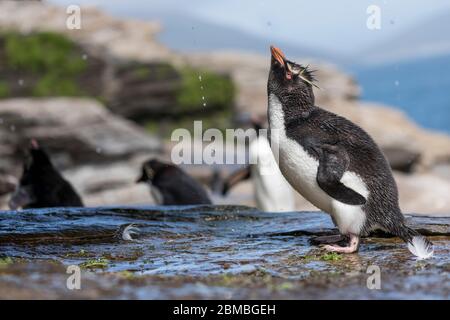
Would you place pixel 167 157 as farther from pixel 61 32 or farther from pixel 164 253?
pixel 164 253

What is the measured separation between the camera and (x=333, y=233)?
627 cm

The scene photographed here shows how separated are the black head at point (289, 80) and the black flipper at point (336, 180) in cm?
69

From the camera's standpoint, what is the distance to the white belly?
5.49m

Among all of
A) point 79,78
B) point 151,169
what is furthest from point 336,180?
point 79,78

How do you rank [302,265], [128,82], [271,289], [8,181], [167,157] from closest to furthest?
1. [271,289]
2. [302,265]
3. [8,181]
4. [167,157]
5. [128,82]

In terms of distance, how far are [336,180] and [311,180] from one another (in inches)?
9.3

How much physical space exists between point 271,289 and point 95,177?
45.3 ft

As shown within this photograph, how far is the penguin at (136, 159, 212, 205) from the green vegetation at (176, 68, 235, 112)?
12.8 metres

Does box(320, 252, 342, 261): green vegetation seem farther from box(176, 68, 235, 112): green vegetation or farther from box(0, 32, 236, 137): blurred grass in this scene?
box(176, 68, 235, 112): green vegetation

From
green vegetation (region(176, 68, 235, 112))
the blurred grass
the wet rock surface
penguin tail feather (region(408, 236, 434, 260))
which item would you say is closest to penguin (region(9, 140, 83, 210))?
the wet rock surface

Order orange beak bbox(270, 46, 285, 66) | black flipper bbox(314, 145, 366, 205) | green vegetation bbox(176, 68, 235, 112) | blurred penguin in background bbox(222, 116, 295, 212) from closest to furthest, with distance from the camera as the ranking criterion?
black flipper bbox(314, 145, 366, 205)
orange beak bbox(270, 46, 285, 66)
blurred penguin in background bbox(222, 116, 295, 212)
green vegetation bbox(176, 68, 235, 112)

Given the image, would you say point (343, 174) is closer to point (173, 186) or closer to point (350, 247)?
point (350, 247)

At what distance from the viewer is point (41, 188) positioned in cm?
1011
